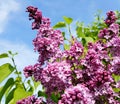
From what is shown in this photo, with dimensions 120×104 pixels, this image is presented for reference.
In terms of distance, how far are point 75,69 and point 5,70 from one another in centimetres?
96

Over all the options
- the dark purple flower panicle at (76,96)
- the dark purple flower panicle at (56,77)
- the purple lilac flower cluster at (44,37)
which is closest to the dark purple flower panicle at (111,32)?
the purple lilac flower cluster at (44,37)

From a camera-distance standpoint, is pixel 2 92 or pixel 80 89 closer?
pixel 80 89

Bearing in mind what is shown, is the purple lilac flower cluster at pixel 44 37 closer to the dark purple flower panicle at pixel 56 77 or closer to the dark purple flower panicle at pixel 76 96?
the dark purple flower panicle at pixel 56 77

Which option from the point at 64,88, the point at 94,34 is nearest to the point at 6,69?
the point at 64,88

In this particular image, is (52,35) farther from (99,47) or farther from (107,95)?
(107,95)

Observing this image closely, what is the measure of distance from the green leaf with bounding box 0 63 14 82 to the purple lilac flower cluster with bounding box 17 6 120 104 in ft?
1.07

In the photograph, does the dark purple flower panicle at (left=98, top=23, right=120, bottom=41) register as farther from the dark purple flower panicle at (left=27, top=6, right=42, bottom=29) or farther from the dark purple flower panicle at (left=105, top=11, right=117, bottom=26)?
the dark purple flower panicle at (left=27, top=6, right=42, bottom=29)

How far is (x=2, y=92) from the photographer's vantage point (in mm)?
4770

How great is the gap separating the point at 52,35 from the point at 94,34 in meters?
3.13

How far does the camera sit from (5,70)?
187 inches

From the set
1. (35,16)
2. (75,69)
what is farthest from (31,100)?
(35,16)

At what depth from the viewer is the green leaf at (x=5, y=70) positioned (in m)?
4.69

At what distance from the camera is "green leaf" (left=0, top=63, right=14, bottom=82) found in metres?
4.69

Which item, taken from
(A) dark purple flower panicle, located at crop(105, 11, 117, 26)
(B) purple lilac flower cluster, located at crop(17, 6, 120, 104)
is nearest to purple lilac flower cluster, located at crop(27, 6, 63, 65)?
(B) purple lilac flower cluster, located at crop(17, 6, 120, 104)
